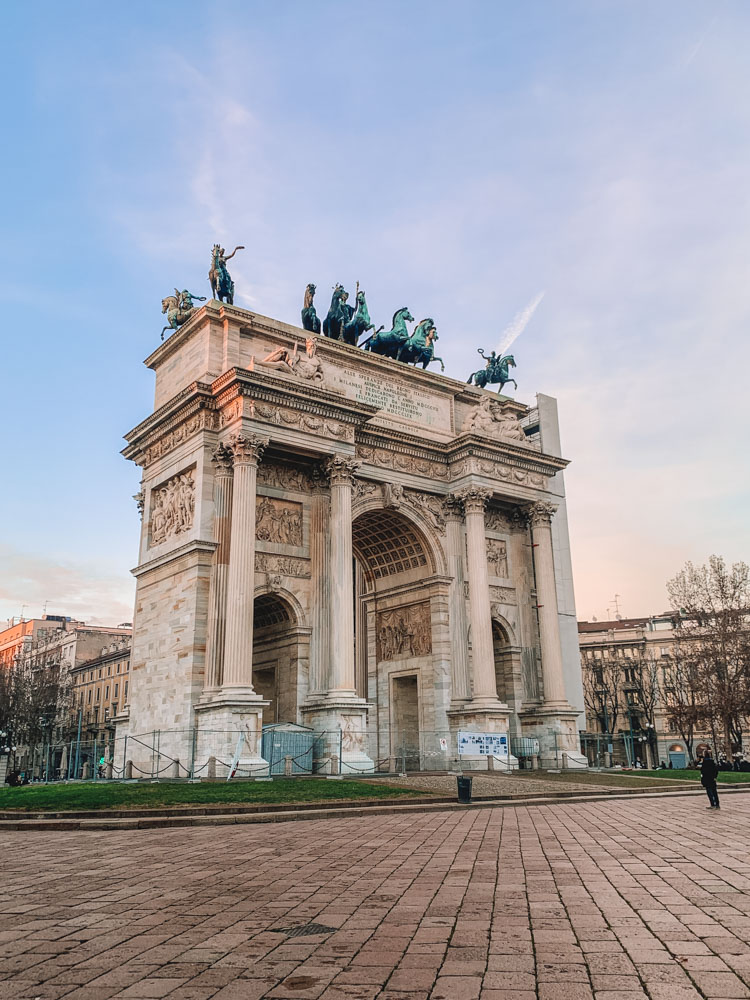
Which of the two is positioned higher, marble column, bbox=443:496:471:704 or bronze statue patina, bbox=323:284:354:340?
bronze statue patina, bbox=323:284:354:340

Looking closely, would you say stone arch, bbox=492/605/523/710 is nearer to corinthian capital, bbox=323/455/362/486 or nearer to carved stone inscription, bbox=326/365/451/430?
carved stone inscription, bbox=326/365/451/430

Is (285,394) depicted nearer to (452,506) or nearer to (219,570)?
(219,570)

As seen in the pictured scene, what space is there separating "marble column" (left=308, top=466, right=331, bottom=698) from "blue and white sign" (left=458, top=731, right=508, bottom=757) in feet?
20.3

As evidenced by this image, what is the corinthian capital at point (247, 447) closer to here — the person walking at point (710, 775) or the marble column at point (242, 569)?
the marble column at point (242, 569)

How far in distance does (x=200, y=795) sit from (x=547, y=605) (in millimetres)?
23082

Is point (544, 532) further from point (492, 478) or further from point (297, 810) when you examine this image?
point (297, 810)

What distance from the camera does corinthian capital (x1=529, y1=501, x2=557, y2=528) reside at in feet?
132

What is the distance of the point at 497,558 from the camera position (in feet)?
133

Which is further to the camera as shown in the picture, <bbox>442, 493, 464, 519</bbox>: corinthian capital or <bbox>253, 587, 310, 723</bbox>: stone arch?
<bbox>442, 493, 464, 519</bbox>: corinthian capital

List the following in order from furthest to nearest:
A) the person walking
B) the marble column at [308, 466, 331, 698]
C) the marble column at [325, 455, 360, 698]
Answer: the marble column at [308, 466, 331, 698]
the marble column at [325, 455, 360, 698]
the person walking

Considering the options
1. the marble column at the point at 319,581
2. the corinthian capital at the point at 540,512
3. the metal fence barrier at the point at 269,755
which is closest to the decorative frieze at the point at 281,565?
the marble column at the point at 319,581

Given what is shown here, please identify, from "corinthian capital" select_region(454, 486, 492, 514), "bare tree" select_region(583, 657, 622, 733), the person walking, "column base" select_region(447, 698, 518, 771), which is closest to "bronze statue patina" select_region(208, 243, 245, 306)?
"corinthian capital" select_region(454, 486, 492, 514)

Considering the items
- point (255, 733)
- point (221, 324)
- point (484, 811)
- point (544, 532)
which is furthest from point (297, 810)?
point (544, 532)

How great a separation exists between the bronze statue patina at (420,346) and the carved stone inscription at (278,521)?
11286 mm
